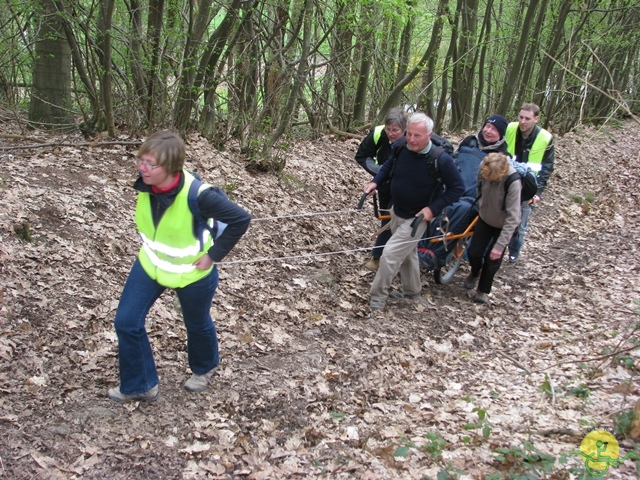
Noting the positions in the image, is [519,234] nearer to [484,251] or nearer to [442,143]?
[484,251]

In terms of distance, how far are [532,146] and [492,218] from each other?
1.95 metres

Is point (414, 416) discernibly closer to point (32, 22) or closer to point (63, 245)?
point (63, 245)

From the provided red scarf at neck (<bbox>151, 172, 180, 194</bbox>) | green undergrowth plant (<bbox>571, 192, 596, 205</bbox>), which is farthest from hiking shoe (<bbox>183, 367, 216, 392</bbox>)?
green undergrowth plant (<bbox>571, 192, 596, 205</bbox>)

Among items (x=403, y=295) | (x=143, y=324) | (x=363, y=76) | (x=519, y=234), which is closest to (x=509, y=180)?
(x=403, y=295)

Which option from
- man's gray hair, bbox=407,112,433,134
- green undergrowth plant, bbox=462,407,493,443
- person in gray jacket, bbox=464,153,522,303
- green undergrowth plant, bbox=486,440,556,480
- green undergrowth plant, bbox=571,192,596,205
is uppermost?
man's gray hair, bbox=407,112,433,134

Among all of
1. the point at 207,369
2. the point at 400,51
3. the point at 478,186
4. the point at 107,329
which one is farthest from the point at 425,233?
the point at 400,51

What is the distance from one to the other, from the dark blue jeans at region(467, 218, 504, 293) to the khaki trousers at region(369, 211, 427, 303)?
0.82m

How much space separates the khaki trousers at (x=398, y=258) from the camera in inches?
243

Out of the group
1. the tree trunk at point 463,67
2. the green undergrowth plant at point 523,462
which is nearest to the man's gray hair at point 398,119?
the green undergrowth plant at point 523,462

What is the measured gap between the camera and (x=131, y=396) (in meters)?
4.12

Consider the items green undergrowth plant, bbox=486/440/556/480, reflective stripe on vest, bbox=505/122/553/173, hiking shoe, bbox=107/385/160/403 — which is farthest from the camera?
reflective stripe on vest, bbox=505/122/553/173

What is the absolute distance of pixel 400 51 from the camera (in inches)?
545

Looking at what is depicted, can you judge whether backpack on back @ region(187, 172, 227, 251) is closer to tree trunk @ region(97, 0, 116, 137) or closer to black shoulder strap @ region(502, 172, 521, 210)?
black shoulder strap @ region(502, 172, 521, 210)

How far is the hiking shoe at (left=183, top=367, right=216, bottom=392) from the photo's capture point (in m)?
4.45
